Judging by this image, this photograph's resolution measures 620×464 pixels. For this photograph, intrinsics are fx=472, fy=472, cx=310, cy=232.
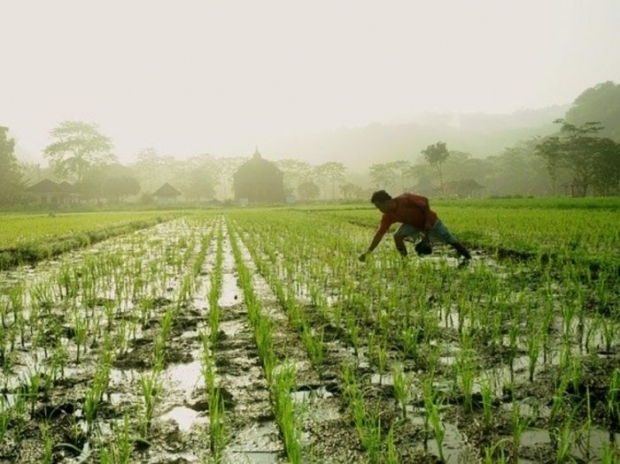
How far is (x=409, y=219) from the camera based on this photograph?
670 cm

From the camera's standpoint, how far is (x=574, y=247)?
24.7 ft

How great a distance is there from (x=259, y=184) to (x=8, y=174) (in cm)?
2529

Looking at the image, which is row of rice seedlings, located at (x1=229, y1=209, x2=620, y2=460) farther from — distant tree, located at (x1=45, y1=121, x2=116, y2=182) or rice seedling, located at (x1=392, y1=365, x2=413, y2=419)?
distant tree, located at (x1=45, y1=121, x2=116, y2=182)

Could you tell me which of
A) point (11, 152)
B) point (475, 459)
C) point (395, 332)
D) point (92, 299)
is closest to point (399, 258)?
point (395, 332)

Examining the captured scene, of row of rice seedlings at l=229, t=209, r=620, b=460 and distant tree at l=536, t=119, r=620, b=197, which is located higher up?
distant tree at l=536, t=119, r=620, b=197

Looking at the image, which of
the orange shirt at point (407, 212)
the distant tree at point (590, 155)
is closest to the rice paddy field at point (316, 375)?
the orange shirt at point (407, 212)

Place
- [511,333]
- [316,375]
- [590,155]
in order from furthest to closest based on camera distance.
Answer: [590,155] < [511,333] < [316,375]

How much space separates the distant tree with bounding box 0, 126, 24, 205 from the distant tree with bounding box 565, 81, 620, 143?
81339 millimetres

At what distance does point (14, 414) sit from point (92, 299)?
2.84 metres

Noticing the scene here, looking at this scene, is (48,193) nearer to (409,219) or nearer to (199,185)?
(199,185)

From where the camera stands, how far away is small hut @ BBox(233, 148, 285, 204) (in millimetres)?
55625

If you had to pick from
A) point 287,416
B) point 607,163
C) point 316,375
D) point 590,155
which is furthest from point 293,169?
point 287,416

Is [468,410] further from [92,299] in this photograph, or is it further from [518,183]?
[518,183]

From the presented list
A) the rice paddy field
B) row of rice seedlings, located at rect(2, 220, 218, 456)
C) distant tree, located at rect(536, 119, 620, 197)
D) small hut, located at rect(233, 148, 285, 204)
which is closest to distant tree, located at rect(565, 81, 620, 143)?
distant tree, located at rect(536, 119, 620, 197)
